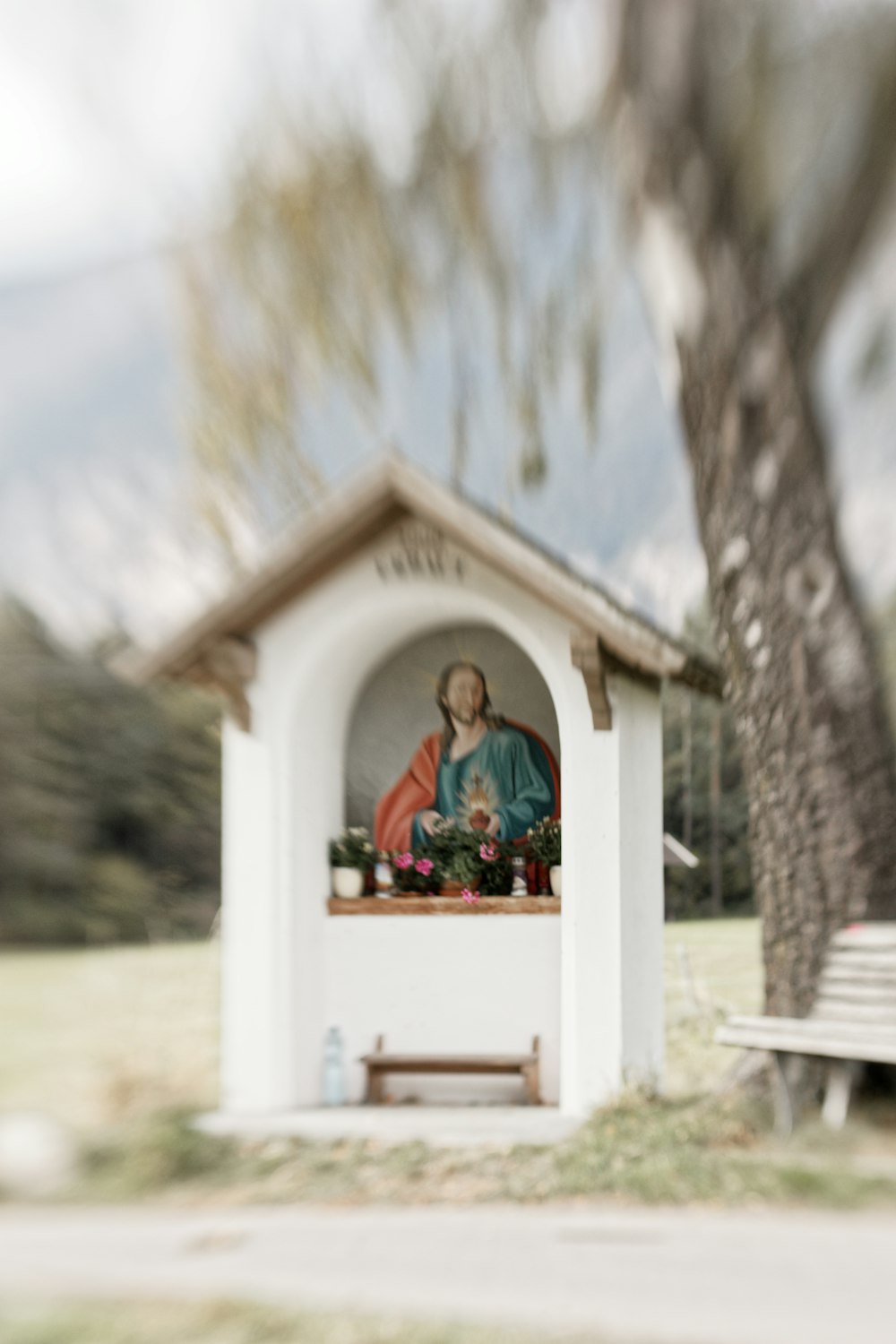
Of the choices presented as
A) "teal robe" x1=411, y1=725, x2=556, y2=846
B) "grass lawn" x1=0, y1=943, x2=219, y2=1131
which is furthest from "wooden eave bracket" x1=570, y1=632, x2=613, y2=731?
"grass lawn" x1=0, y1=943, x2=219, y2=1131

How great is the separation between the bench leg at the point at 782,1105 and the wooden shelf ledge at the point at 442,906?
0.96 metres

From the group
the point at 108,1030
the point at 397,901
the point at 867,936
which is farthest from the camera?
the point at 108,1030

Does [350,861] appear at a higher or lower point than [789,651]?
lower

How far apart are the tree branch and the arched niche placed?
64.3 inches

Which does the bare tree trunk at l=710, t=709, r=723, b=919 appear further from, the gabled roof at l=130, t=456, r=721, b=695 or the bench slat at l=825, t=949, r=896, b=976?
the bench slat at l=825, t=949, r=896, b=976

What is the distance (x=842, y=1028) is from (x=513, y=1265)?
1.34 m

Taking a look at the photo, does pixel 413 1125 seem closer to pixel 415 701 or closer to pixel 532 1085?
pixel 532 1085

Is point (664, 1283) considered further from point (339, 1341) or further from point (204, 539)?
point (204, 539)

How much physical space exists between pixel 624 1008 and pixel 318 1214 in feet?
4.30

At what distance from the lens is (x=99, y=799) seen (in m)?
6.05

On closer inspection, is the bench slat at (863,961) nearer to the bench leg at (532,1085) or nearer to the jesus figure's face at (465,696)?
the bench leg at (532,1085)

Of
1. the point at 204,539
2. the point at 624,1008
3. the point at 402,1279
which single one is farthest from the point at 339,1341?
the point at 204,539

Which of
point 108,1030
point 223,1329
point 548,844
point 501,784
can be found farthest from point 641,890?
point 108,1030

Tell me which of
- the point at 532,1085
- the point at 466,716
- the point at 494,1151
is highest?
the point at 466,716
